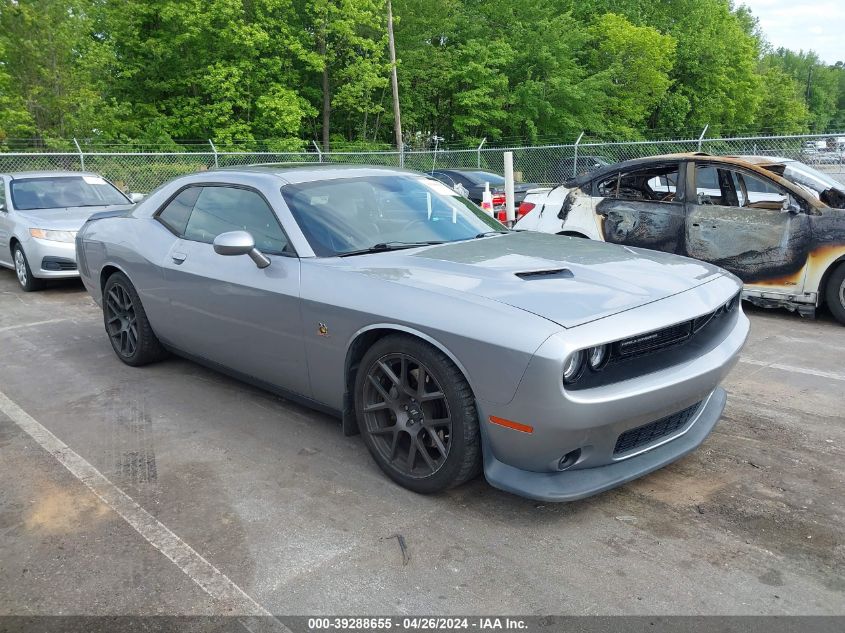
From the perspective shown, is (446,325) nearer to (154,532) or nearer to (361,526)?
(361,526)

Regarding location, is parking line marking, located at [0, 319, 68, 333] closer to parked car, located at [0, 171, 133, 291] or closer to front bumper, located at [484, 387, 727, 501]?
parked car, located at [0, 171, 133, 291]

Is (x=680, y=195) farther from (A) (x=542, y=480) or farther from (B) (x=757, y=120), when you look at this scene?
(B) (x=757, y=120)

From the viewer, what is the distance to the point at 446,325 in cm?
289

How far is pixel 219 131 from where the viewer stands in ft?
90.1

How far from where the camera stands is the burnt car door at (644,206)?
722 cm

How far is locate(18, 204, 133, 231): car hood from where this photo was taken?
27.9 feet

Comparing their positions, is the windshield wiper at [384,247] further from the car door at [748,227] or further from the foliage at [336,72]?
the foliage at [336,72]

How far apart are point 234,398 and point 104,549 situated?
6.00 ft

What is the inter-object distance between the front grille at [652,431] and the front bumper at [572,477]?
54 mm

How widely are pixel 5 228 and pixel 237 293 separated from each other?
22.1ft

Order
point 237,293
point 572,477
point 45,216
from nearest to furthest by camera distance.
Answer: point 572,477 → point 237,293 → point 45,216

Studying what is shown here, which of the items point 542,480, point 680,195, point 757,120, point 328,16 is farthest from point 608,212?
point 757,120

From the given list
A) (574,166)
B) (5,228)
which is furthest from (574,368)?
(574,166)

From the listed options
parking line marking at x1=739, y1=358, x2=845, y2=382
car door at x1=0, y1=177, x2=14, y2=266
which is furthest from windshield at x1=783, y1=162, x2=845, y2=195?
car door at x1=0, y1=177, x2=14, y2=266
